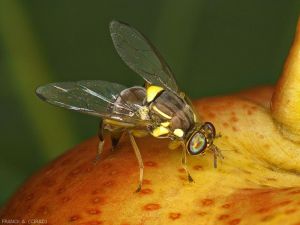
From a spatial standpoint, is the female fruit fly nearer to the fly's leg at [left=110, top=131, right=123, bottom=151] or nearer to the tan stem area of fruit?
the fly's leg at [left=110, top=131, right=123, bottom=151]

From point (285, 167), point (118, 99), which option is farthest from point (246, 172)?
point (118, 99)

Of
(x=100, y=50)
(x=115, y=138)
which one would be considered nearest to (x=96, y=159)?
(x=115, y=138)

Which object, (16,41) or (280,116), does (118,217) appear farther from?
(16,41)

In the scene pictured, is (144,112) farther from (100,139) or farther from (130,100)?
(100,139)

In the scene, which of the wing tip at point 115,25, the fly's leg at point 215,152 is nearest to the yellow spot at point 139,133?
the fly's leg at point 215,152

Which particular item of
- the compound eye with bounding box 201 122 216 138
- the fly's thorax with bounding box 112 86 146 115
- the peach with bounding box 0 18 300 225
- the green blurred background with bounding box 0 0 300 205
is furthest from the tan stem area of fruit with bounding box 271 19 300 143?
the green blurred background with bounding box 0 0 300 205

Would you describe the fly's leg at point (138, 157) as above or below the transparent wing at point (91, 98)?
below

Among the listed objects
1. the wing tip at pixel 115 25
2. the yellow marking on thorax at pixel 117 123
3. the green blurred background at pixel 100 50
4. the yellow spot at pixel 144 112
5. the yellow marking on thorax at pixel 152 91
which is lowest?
the green blurred background at pixel 100 50

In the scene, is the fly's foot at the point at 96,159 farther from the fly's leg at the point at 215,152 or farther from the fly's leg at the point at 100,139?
the fly's leg at the point at 215,152
